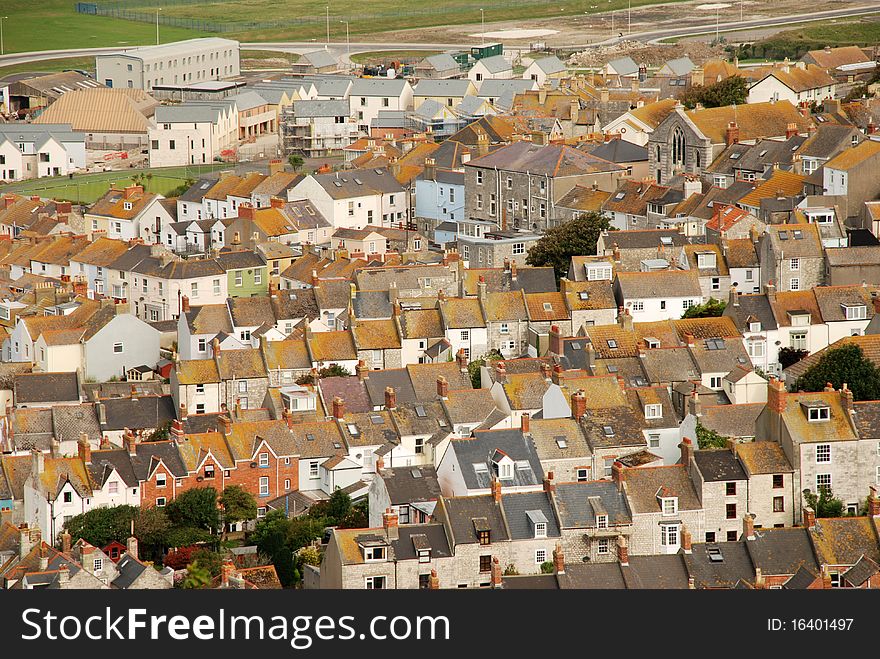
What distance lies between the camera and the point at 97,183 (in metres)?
125

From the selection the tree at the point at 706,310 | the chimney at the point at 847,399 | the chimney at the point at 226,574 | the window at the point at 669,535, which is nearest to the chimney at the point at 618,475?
the window at the point at 669,535

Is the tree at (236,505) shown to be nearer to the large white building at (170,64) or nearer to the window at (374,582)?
the window at (374,582)

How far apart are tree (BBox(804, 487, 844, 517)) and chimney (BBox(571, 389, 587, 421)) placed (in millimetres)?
8652

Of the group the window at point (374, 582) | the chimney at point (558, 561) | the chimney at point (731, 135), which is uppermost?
the chimney at point (731, 135)

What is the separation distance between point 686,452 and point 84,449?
796 inches

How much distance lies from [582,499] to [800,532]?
656 cm

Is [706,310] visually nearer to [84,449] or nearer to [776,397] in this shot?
[776,397]

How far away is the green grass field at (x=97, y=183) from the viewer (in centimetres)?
12094

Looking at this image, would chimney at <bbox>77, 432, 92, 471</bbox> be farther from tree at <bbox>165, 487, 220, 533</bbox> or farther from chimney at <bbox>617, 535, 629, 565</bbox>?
chimney at <bbox>617, 535, 629, 565</bbox>

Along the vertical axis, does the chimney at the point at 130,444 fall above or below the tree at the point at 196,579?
above

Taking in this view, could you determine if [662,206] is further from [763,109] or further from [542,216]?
[763,109]

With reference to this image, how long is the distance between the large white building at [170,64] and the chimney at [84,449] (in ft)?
332

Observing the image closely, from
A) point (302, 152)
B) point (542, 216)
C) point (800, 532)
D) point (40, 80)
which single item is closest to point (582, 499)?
point (800, 532)

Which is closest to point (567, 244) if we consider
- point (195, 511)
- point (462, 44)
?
point (195, 511)
